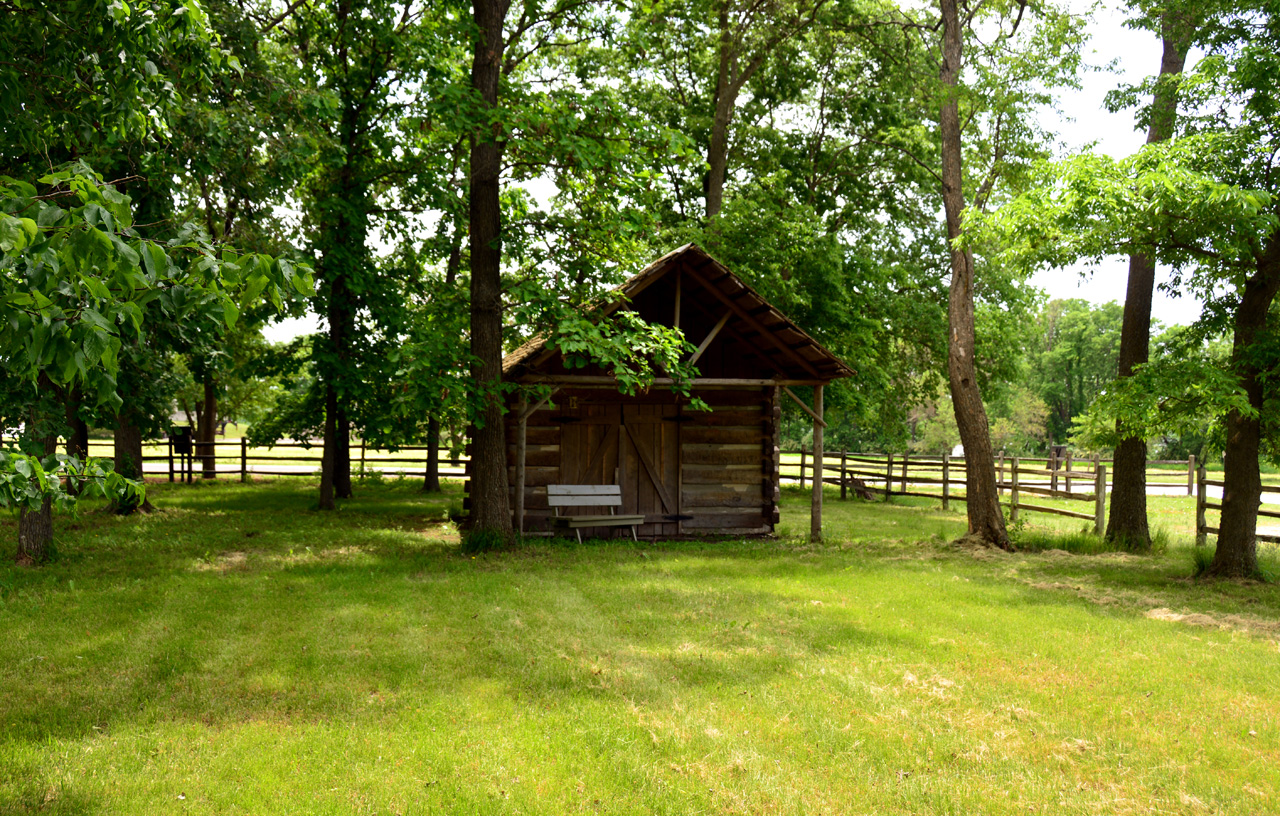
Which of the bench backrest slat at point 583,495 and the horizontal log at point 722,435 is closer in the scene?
the bench backrest slat at point 583,495

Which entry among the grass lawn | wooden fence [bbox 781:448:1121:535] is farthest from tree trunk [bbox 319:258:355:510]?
wooden fence [bbox 781:448:1121:535]

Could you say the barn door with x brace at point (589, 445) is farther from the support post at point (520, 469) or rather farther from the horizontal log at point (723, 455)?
the horizontal log at point (723, 455)

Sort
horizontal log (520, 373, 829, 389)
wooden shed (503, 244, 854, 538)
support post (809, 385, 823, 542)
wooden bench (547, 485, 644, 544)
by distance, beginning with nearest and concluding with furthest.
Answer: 1. horizontal log (520, 373, 829, 389)
2. wooden bench (547, 485, 644, 544)
3. wooden shed (503, 244, 854, 538)
4. support post (809, 385, 823, 542)

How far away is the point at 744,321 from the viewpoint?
1548 cm

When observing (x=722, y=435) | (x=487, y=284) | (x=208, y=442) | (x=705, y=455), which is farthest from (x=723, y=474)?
(x=208, y=442)

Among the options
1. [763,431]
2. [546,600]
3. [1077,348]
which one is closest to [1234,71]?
[763,431]

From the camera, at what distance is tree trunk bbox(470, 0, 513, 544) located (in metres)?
13.4

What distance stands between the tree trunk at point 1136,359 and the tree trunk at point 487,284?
1062 cm

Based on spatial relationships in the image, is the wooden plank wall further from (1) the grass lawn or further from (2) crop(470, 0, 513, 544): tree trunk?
(1) the grass lawn

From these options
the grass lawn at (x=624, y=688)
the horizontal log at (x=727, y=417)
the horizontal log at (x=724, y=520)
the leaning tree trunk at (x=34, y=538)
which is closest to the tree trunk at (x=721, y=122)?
the horizontal log at (x=727, y=417)

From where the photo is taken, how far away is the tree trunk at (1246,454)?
11.5 meters

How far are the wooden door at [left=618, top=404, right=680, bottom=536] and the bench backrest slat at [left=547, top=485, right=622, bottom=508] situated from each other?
1.96ft

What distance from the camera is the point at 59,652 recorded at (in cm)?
755

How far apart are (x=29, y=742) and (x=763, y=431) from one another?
13138mm
